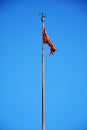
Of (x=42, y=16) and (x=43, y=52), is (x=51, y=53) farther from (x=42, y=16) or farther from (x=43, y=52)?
(x=42, y=16)

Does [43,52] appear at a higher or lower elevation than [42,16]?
lower

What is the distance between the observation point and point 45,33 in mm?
16672

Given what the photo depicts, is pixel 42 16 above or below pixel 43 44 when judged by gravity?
above

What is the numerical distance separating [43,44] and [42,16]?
6.27 feet

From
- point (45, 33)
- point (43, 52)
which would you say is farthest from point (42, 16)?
point (43, 52)

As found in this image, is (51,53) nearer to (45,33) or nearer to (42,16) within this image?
(45,33)

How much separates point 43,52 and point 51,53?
0.78 metres

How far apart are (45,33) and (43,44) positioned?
78 cm

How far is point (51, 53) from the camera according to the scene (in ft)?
55.0

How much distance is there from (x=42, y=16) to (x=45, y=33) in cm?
121

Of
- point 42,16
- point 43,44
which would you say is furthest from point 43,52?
point 42,16

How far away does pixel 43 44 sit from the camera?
1662cm

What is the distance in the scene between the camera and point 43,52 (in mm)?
16203

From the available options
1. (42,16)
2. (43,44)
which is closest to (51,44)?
(43,44)
